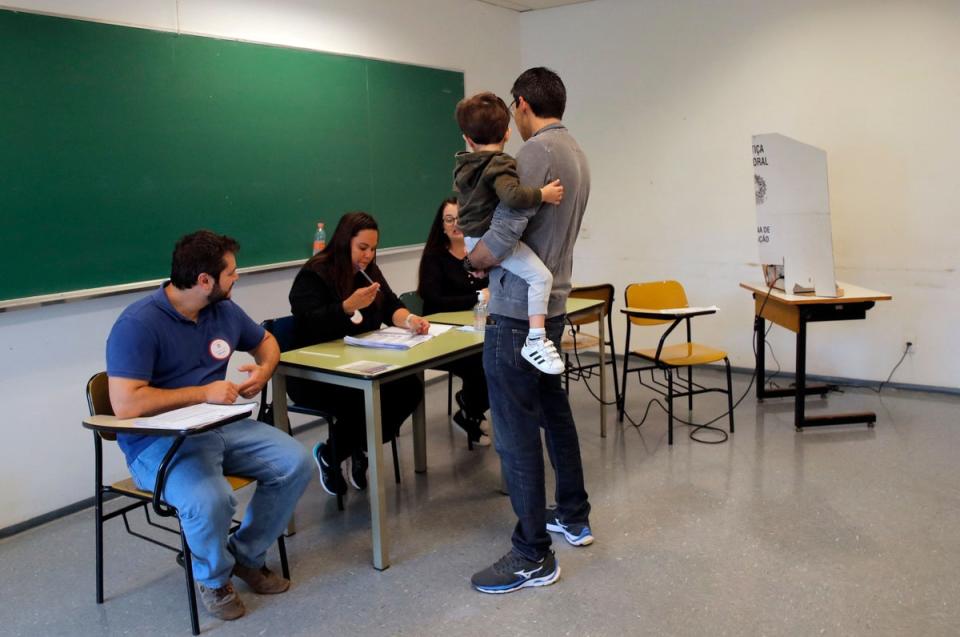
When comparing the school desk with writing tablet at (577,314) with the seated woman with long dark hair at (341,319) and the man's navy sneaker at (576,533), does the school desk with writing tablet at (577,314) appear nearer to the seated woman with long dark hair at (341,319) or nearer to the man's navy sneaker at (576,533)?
the seated woman with long dark hair at (341,319)

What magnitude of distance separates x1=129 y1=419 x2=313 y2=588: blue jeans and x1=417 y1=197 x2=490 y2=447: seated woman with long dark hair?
1382mm

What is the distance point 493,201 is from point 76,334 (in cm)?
200

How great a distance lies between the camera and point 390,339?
10.1 feet

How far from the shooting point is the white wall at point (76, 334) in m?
3.07

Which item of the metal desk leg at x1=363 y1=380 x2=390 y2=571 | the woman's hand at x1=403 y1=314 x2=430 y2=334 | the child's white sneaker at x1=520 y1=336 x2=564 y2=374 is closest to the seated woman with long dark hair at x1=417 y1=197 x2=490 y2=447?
the woman's hand at x1=403 y1=314 x2=430 y2=334

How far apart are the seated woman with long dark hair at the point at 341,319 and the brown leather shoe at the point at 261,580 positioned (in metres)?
0.68

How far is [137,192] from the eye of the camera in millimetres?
3371

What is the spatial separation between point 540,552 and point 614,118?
3.88 m

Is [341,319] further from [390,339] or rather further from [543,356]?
[543,356]

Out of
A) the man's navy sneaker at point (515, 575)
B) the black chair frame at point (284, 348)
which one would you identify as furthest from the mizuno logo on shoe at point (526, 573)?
the black chair frame at point (284, 348)

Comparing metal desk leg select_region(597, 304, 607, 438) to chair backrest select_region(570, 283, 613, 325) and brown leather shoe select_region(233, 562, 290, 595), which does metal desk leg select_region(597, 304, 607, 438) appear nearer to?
chair backrest select_region(570, 283, 613, 325)

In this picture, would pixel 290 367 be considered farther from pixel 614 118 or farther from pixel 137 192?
pixel 614 118

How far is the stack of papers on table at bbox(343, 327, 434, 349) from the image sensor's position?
2.98 m

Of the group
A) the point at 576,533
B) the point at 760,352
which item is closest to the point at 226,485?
the point at 576,533
